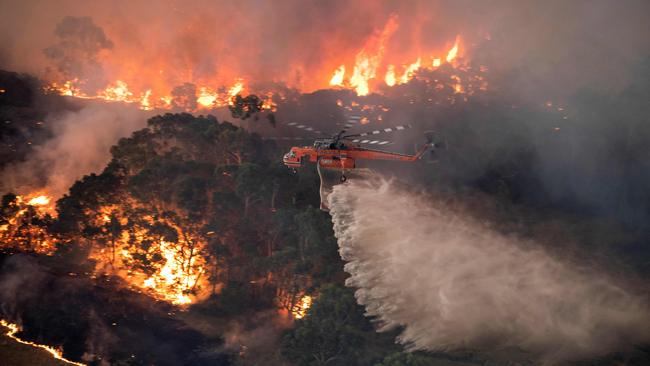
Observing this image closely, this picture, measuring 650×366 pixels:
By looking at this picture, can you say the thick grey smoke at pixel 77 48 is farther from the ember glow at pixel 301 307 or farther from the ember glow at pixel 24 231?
the ember glow at pixel 301 307

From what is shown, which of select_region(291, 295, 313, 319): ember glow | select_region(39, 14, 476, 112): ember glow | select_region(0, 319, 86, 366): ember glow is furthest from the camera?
select_region(39, 14, 476, 112): ember glow

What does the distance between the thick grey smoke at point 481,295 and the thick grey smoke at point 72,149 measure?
4135cm

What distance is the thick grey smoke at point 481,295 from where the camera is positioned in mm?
45375

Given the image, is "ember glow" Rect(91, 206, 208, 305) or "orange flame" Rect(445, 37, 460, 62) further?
"orange flame" Rect(445, 37, 460, 62)

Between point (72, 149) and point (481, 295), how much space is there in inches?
2224

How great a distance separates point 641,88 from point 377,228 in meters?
46.1

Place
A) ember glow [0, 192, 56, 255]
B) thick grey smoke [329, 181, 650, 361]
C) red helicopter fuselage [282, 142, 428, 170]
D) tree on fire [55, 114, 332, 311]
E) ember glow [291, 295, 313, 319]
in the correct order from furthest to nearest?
ember glow [0, 192, 56, 255] → tree on fire [55, 114, 332, 311] → ember glow [291, 295, 313, 319] → red helicopter fuselage [282, 142, 428, 170] → thick grey smoke [329, 181, 650, 361]

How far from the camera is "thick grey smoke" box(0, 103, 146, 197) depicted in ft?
232

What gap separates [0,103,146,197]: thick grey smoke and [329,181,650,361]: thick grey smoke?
136 feet

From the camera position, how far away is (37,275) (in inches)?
2263

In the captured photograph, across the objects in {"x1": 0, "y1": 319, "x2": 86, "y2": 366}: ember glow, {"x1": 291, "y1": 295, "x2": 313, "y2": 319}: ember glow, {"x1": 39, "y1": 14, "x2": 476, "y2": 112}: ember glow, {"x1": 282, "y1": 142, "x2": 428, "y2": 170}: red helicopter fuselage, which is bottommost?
{"x1": 0, "y1": 319, "x2": 86, "y2": 366}: ember glow

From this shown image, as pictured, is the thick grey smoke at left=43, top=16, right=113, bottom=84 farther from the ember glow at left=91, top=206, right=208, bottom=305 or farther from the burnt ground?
the burnt ground

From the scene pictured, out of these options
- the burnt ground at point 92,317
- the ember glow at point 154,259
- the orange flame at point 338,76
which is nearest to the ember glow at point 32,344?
the burnt ground at point 92,317

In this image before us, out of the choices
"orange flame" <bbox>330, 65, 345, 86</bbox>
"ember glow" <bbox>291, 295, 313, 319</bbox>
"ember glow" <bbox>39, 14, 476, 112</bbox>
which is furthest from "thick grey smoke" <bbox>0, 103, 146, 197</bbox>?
"ember glow" <bbox>291, 295, 313, 319</bbox>
